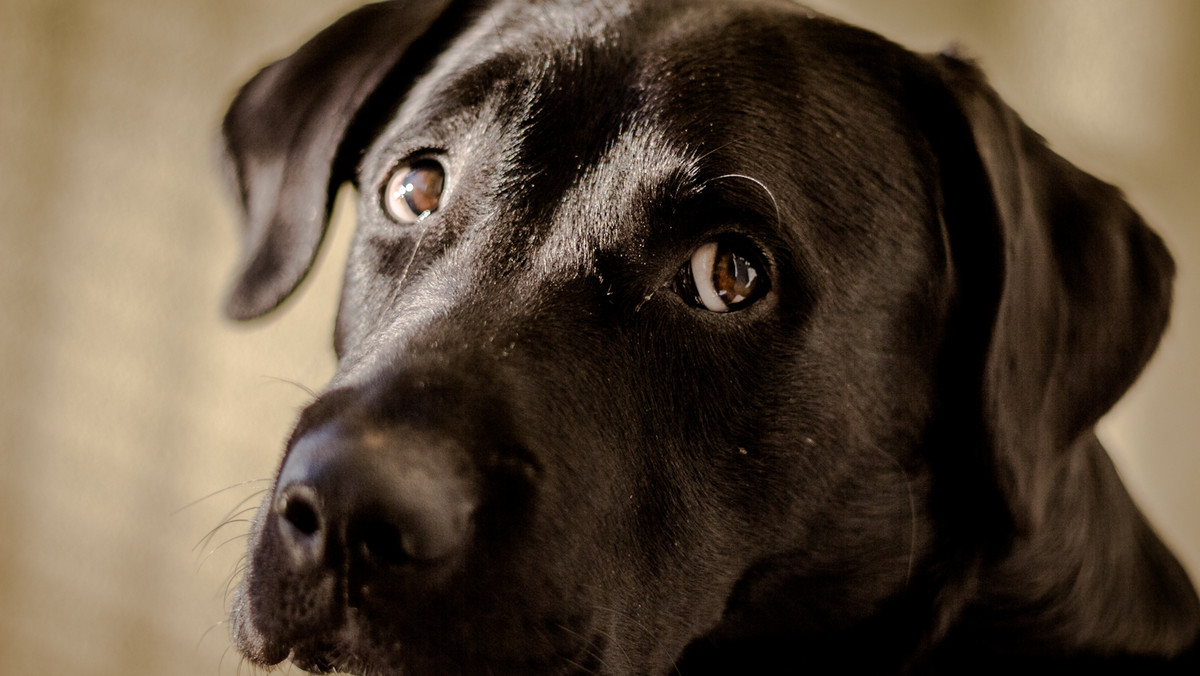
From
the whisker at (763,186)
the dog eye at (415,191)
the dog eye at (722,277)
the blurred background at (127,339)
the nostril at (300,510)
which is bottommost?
the blurred background at (127,339)

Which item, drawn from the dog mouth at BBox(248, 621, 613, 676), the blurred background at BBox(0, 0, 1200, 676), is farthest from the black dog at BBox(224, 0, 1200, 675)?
the blurred background at BBox(0, 0, 1200, 676)

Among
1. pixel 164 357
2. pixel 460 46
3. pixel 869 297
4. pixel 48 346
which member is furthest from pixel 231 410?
pixel 869 297

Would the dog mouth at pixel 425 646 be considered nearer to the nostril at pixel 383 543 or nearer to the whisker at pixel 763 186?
the nostril at pixel 383 543

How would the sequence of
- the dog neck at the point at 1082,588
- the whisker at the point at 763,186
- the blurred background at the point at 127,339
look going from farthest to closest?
the blurred background at the point at 127,339 < the dog neck at the point at 1082,588 < the whisker at the point at 763,186

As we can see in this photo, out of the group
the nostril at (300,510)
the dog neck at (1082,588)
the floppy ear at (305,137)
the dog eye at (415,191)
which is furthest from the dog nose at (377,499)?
the dog neck at (1082,588)

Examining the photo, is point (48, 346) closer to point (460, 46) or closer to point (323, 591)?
point (460, 46)

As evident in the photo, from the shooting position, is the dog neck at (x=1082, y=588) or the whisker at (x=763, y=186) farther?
the dog neck at (x=1082, y=588)

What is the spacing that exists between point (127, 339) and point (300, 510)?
6.16 feet

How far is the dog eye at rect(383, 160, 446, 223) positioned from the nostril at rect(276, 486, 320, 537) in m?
0.44

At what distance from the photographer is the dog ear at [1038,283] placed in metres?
1.10

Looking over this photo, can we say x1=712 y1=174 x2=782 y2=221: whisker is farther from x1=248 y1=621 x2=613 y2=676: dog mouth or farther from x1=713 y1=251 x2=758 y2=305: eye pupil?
x1=248 y1=621 x2=613 y2=676: dog mouth

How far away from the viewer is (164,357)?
2.46 meters

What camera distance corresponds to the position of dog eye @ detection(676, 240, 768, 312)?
1070mm

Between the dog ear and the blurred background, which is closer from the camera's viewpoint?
the dog ear
